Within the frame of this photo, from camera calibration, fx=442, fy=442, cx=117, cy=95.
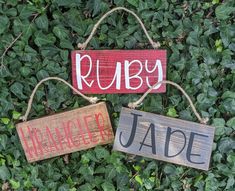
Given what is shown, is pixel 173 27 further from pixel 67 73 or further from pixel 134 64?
pixel 67 73

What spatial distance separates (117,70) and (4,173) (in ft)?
1.63

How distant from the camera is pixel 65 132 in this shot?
1.42 m

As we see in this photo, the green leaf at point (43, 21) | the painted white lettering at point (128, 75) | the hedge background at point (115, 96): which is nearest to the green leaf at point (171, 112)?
the hedge background at point (115, 96)

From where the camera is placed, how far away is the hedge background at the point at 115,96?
1389mm

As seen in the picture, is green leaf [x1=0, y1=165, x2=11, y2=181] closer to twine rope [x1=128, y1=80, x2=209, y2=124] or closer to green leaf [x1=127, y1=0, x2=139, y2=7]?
twine rope [x1=128, y1=80, x2=209, y2=124]

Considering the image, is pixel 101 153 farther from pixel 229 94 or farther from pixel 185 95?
pixel 229 94

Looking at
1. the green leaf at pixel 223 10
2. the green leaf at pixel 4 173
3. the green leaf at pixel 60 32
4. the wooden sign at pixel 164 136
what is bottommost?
the green leaf at pixel 4 173

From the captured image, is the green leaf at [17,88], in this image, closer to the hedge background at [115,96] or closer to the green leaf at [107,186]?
the hedge background at [115,96]

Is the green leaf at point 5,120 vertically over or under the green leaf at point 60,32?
under

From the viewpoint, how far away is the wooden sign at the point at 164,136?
141 centimetres

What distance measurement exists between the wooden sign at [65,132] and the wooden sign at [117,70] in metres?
0.07

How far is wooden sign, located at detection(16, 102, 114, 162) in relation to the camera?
1411mm

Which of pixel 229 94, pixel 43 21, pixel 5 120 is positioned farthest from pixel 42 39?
pixel 229 94

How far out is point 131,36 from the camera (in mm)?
1397
